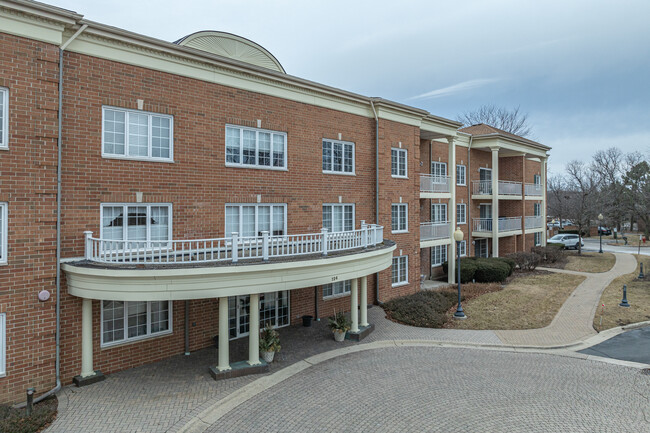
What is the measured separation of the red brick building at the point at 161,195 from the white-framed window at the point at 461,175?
10784 millimetres

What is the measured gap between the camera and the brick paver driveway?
802cm

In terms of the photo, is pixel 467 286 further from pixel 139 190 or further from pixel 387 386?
pixel 139 190

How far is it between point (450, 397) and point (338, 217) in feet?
29.3

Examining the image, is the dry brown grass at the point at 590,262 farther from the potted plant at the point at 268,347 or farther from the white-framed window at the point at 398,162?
the potted plant at the point at 268,347

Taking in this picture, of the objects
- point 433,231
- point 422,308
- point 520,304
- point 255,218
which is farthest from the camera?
point 433,231

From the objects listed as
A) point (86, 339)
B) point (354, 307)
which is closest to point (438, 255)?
point (354, 307)

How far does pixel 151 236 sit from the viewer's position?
11.3 m

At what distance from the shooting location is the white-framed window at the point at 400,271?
1886cm

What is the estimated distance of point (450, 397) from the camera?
30.1 feet

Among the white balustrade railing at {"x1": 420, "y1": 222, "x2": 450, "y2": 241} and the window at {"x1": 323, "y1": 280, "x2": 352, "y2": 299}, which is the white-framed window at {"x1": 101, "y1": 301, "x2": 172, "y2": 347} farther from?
the white balustrade railing at {"x1": 420, "y1": 222, "x2": 450, "y2": 241}

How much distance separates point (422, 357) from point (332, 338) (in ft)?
10.2

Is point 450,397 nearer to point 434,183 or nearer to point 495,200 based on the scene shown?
point 434,183

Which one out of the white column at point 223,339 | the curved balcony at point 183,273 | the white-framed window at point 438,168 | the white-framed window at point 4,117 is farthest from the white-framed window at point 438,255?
the white-framed window at point 4,117

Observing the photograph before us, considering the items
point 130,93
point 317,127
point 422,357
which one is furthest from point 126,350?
point 317,127
